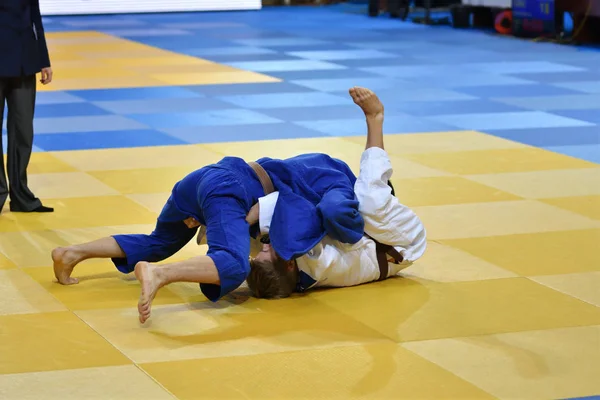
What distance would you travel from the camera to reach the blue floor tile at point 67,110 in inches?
575

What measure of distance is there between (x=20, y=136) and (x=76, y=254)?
7.64ft

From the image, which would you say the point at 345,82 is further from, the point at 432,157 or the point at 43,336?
the point at 43,336

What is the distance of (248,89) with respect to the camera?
16.8m

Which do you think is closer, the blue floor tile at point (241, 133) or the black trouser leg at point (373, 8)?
the blue floor tile at point (241, 133)

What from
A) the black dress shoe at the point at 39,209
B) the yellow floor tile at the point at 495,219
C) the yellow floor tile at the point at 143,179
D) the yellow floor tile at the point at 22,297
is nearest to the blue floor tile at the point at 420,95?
the yellow floor tile at the point at 143,179

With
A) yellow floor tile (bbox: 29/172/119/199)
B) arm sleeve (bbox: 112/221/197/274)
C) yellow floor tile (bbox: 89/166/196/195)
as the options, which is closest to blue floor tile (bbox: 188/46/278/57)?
yellow floor tile (bbox: 89/166/196/195)

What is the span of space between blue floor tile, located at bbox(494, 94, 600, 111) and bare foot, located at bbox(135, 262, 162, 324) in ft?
31.7

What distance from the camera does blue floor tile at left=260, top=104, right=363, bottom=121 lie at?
14.2 meters

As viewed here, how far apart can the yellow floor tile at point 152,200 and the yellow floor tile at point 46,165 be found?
150cm

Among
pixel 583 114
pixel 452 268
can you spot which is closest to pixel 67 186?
pixel 452 268

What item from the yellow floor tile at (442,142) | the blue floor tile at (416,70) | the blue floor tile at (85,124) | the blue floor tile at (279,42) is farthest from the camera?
the blue floor tile at (279,42)

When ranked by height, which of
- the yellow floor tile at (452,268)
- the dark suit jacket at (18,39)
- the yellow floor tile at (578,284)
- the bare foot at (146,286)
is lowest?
the yellow floor tile at (452,268)

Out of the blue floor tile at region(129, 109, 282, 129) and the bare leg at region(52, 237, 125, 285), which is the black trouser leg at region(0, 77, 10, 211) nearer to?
the bare leg at region(52, 237, 125, 285)

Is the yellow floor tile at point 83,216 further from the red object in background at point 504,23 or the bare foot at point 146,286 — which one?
the red object in background at point 504,23
